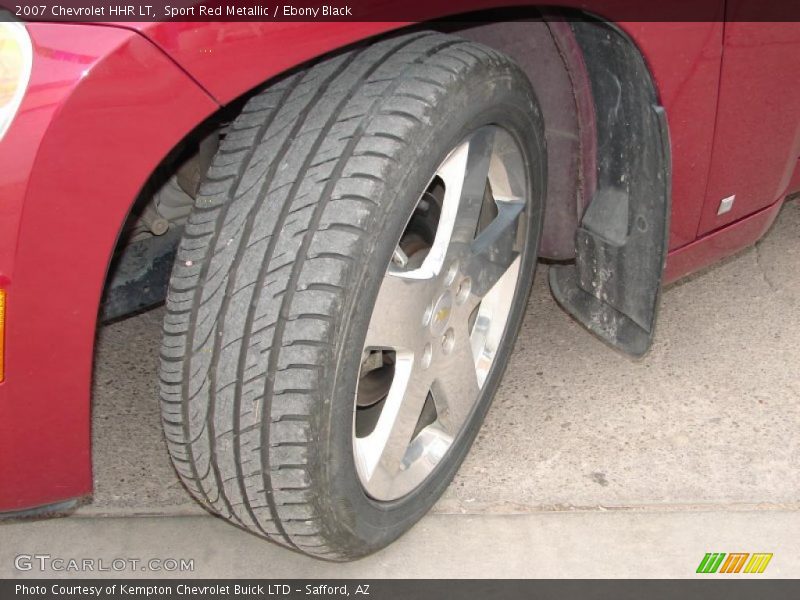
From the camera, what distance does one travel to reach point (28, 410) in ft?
5.17

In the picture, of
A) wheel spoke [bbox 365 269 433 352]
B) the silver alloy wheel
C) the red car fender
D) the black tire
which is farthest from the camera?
the silver alloy wheel

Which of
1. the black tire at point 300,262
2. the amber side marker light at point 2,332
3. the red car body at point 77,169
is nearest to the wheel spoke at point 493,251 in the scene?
the black tire at point 300,262

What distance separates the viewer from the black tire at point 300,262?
1.71m

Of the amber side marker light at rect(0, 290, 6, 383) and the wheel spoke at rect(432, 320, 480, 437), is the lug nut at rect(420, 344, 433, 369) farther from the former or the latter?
the amber side marker light at rect(0, 290, 6, 383)

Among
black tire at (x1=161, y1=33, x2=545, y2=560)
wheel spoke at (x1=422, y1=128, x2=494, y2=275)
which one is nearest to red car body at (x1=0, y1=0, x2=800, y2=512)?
black tire at (x1=161, y1=33, x2=545, y2=560)

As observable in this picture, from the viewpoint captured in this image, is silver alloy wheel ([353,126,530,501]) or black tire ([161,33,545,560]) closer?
black tire ([161,33,545,560])

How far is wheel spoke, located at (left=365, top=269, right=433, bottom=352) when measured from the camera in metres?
1.84

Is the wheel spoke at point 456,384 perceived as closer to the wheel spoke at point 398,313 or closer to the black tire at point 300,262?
the wheel spoke at point 398,313

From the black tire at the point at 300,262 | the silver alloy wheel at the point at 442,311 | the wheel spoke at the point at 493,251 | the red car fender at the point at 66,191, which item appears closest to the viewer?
the red car fender at the point at 66,191

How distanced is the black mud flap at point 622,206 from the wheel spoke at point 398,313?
58cm

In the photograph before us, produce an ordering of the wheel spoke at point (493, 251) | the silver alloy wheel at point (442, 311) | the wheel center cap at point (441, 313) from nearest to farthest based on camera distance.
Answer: the silver alloy wheel at point (442, 311)
the wheel center cap at point (441, 313)
the wheel spoke at point (493, 251)

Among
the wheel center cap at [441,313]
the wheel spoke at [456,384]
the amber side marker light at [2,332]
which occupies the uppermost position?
the amber side marker light at [2,332]

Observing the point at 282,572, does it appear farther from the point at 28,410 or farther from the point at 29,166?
the point at 29,166

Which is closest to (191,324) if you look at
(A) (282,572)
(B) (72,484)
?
(B) (72,484)
